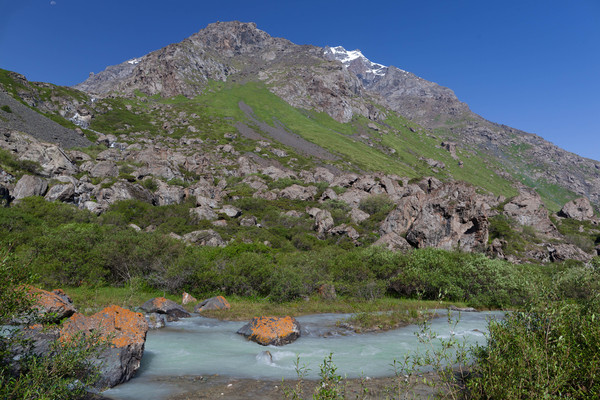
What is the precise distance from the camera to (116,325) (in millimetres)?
12141

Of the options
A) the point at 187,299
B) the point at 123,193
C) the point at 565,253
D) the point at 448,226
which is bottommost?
the point at 187,299

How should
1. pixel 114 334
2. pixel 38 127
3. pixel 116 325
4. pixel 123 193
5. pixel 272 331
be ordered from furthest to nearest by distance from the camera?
pixel 38 127, pixel 123 193, pixel 272 331, pixel 116 325, pixel 114 334

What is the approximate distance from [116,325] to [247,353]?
6.62 metres

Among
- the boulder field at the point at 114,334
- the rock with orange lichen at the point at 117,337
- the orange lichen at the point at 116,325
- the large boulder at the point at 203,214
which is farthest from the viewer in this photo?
the large boulder at the point at 203,214

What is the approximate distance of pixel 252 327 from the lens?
60.2ft

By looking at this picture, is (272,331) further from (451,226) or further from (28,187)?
(28,187)

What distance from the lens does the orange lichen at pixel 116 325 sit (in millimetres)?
11519

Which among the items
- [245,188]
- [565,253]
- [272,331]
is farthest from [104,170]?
[565,253]

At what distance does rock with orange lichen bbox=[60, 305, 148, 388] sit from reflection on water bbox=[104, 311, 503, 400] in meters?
0.49

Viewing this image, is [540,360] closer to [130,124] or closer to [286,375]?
[286,375]

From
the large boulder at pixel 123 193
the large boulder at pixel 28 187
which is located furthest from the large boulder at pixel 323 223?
the large boulder at pixel 28 187

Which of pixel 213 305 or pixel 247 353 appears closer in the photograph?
pixel 247 353

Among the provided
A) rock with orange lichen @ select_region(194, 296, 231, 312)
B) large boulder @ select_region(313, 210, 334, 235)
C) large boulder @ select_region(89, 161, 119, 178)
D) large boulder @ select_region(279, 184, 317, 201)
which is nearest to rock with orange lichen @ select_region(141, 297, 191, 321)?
rock with orange lichen @ select_region(194, 296, 231, 312)

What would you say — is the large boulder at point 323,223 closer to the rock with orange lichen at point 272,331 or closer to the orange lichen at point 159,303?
the orange lichen at point 159,303
